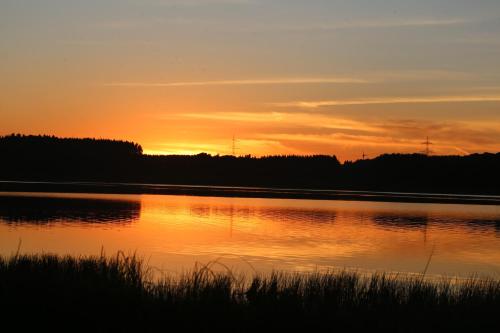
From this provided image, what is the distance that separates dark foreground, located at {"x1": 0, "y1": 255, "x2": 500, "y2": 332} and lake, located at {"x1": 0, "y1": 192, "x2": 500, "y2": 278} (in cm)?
582

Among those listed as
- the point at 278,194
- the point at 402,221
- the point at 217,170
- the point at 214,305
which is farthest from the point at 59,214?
the point at 217,170

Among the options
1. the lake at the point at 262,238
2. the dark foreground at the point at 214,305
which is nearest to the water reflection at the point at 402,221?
the lake at the point at 262,238

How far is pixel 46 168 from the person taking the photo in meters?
134

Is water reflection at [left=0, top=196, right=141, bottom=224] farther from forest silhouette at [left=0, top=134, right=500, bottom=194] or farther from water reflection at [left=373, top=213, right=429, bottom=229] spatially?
forest silhouette at [left=0, top=134, right=500, bottom=194]

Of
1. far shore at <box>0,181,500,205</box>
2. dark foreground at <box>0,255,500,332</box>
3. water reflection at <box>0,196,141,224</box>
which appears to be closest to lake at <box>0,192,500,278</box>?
water reflection at <box>0,196,141,224</box>

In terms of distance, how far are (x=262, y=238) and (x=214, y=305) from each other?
18245 mm

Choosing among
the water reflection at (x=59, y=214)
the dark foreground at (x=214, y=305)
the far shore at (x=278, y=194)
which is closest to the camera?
the dark foreground at (x=214, y=305)

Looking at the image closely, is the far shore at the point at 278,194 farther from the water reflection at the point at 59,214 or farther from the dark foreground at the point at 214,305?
the dark foreground at the point at 214,305

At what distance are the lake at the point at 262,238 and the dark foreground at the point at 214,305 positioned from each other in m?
5.82

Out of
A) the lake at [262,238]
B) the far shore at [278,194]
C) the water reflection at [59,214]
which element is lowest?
the lake at [262,238]

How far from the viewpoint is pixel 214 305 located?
11.5 metres

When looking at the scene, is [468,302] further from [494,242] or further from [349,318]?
[494,242]

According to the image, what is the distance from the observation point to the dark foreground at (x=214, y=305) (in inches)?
418

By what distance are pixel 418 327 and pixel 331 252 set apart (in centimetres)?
1421
